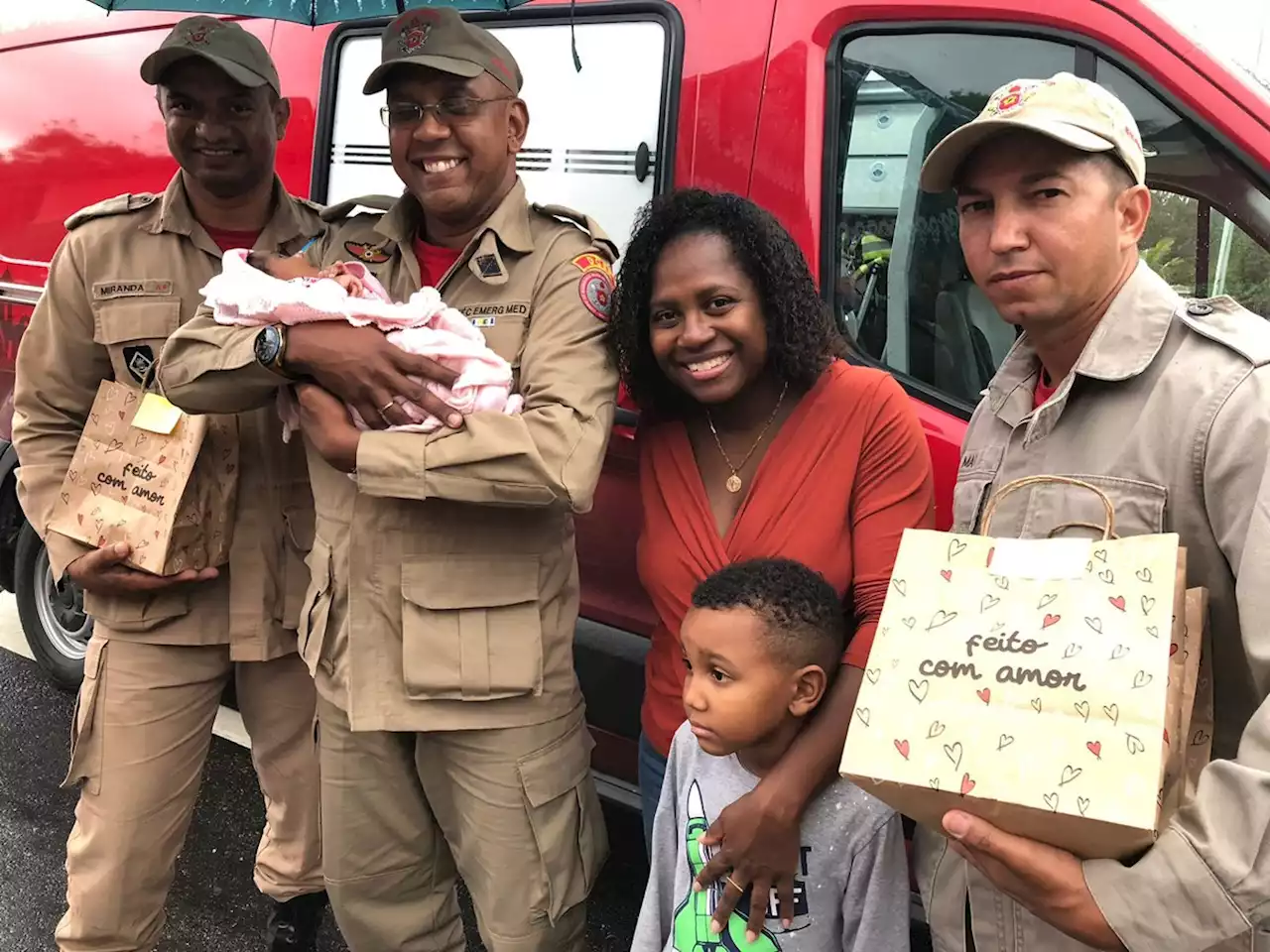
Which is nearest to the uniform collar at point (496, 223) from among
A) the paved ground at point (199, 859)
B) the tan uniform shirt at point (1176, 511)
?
the tan uniform shirt at point (1176, 511)

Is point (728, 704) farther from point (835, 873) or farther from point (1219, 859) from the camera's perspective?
point (1219, 859)

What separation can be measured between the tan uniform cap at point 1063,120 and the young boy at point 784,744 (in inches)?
26.8

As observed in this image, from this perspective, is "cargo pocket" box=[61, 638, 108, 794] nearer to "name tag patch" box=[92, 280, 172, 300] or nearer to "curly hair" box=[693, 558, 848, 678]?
"name tag patch" box=[92, 280, 172, 300]

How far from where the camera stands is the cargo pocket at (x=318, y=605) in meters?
2.03

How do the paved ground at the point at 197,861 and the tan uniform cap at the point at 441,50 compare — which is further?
the paved ground at the point at 197,861

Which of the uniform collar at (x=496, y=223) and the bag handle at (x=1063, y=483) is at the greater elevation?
the uniform collar at (x=496, y=223)

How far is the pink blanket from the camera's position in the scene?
1.85 metres

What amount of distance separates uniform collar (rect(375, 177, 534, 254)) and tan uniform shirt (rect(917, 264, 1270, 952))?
3.20ft

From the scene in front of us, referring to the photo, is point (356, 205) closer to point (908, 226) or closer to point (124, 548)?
point (124, 548)

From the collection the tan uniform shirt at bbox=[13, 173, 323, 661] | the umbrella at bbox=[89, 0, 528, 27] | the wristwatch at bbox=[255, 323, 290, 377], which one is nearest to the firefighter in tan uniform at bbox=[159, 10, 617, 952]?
the wristwatch at bbox=[255, 323, 290, 377]

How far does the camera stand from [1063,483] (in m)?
1.25

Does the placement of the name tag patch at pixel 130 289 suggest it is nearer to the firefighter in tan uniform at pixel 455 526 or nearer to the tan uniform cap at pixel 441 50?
the firefighter in tan uniform at pixel 455 526

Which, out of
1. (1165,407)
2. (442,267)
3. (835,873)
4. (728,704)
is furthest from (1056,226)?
(442,267)

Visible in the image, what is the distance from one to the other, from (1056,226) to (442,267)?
124 centimetres
